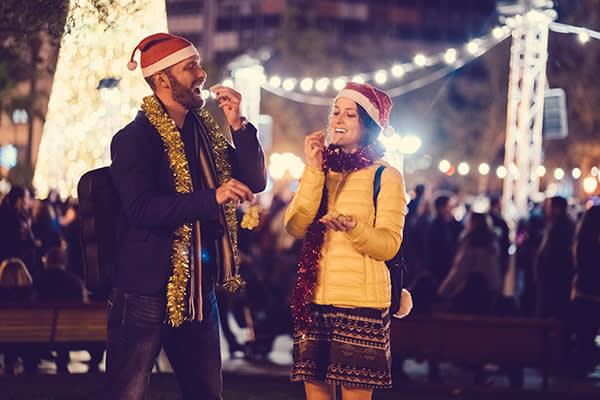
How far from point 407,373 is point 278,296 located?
2.01 meters

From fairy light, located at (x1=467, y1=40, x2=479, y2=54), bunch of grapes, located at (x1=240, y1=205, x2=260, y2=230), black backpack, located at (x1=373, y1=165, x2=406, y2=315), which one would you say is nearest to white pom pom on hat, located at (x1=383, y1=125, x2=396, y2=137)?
black backpack, located at (x1=373, y1=165, x2=406, y2=315)

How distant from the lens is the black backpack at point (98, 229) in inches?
168

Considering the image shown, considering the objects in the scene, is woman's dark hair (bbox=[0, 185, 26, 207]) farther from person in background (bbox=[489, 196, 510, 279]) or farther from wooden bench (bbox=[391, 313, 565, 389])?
person in background (bbox=[489, 196, 510, 279])

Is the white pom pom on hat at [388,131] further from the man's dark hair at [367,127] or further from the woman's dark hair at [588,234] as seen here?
the woman's dark hair at [588,234]

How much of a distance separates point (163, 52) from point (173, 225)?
0.78 metres

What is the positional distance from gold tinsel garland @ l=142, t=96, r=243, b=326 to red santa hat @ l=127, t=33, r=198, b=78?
0.15m

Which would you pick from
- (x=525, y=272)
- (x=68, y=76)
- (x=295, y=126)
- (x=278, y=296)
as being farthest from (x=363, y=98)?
(x=295, y=126)

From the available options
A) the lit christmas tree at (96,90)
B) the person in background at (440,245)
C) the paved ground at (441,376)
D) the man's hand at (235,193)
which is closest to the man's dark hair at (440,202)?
the person in background at (440,245)

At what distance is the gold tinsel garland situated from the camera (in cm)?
415

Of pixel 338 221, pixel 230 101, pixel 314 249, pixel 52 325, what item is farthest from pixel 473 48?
pixel 230 101

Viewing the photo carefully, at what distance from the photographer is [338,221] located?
14.6 feet

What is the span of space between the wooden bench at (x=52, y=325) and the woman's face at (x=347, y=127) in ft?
17.4

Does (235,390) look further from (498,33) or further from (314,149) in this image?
(498,33)

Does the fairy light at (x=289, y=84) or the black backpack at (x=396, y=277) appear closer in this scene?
the black backpack at (x=396, y=277)
